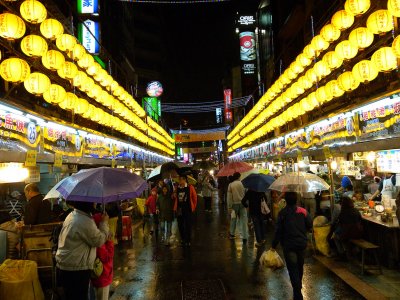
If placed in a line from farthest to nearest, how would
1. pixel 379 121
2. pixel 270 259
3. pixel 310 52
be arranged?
pixel 310 52
pixel 379 121
pixel 270 259

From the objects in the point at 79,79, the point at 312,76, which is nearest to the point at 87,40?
the point at 79,79

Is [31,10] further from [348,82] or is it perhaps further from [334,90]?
[334,90]

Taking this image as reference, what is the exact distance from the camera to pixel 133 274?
859 cm

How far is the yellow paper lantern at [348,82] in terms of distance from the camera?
397 inches

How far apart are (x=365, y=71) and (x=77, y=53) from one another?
9433mm

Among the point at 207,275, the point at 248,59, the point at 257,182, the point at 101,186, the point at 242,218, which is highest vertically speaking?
the point at 248,59

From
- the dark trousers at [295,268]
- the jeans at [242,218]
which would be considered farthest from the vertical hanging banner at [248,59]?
the dark trousers at [295,268]

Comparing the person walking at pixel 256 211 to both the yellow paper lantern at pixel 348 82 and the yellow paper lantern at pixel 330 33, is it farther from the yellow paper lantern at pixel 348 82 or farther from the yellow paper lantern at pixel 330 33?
the yellow paper lantern at pixel 330 33

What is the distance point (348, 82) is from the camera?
404 inches

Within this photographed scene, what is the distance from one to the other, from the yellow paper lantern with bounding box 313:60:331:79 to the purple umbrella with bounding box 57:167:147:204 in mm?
8448

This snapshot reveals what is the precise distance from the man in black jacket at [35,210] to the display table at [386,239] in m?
7.81

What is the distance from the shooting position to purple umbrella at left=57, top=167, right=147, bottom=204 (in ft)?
16.4

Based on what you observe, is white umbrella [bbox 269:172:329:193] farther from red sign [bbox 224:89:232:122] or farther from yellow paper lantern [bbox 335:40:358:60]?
red sign [bbox 224:89:232:122]

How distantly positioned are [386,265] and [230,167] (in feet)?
22.3
